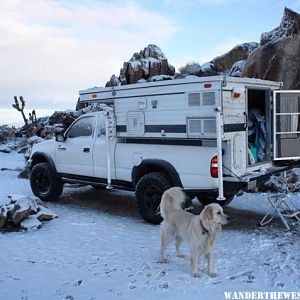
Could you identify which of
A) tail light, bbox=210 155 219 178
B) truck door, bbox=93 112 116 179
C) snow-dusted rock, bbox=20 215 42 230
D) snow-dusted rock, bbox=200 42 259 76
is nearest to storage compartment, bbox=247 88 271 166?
tail light, bbox=210 155 219 178

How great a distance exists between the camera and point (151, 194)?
752 centimetres

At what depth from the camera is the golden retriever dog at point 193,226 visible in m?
4.90

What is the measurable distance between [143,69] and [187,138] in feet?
51.4

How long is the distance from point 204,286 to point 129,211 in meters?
4.30

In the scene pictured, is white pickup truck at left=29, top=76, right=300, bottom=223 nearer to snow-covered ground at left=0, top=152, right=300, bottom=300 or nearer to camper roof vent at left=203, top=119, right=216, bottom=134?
camper roof vent at left=203, top=119, right=216, bottom=134

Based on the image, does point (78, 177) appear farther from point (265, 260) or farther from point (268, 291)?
point (268, 291)

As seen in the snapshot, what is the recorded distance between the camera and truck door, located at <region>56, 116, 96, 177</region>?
8.85 meters

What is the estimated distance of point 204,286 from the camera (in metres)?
4.72

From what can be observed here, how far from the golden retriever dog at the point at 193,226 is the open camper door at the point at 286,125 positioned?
3.08 metres

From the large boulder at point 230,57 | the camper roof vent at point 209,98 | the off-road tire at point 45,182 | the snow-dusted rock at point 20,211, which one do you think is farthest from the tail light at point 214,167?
the large boulder at point 230,57

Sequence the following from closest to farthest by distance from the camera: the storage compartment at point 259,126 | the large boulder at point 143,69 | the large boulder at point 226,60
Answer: the storage compartment at point 259,126 → the large boulder at point 226,60 → the large boulder at point 143,69

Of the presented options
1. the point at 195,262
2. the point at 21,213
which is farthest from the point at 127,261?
the point at 21,213

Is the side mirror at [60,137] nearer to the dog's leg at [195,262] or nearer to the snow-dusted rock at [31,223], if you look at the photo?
the snow-dusted rock at [31,223]

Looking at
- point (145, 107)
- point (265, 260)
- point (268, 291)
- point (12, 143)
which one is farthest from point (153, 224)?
point (12, 143)
